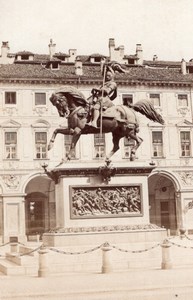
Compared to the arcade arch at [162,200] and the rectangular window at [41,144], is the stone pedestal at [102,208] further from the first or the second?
the arcade arch at [162,200]

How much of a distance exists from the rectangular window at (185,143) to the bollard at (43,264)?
27751mm

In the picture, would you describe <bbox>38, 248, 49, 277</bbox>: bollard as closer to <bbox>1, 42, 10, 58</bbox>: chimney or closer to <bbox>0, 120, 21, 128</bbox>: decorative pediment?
<bbox>0, 120, 21, 128</bbox>: decorative pediment

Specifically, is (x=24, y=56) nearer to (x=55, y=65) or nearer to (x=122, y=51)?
(x=55, y=65)

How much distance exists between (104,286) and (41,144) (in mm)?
27571

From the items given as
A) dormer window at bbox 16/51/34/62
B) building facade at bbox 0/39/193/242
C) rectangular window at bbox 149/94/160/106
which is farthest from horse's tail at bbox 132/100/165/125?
dormer window at bbox 16/51/34/62

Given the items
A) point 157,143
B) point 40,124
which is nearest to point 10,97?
point 40,124

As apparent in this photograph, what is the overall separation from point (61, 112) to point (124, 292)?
7.22 meters

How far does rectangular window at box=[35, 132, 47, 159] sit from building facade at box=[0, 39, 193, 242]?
0.22 feet

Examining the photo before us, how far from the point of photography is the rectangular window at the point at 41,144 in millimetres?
38312

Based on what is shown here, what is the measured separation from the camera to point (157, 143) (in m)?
40.1

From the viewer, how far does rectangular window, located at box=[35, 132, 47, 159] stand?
38.3 m

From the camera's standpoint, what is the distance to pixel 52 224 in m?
40.0

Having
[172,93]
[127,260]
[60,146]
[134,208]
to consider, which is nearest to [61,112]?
[134,208]

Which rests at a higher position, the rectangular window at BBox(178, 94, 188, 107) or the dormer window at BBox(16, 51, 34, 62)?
the dormer window at BBox(16, 51, 34, 62)
